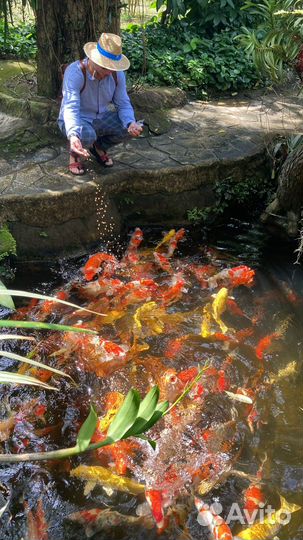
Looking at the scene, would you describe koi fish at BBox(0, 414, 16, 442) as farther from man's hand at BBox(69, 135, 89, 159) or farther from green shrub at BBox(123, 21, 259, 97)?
green shrub at BBox(123, 21, 259, 97)

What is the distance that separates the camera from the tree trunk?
19.0ft

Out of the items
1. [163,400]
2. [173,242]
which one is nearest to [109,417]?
[163,400]

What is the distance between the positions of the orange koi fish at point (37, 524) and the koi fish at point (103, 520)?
14cm

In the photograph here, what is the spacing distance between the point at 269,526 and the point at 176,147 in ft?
14.5

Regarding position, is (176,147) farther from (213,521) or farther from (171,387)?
(213,521)

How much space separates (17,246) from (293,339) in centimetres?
266

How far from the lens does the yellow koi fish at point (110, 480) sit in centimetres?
302

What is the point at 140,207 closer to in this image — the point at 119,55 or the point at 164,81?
the point at 119,55

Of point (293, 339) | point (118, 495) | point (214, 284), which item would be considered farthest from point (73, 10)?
point (118, 495)

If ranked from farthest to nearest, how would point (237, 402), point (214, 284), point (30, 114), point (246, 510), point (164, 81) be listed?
point (164, 81), point (30, 114), point (214, 284), point (237, 402), point (246, 510)

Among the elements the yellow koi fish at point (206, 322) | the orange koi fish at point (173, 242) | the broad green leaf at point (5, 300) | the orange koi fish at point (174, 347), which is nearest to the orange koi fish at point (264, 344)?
the yellow koi fish at point (206, 322)

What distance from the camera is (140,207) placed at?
5746 mm

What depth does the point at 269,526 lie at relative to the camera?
2842mm

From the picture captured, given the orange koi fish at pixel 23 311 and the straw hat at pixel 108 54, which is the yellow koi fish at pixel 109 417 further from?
the straw hat at pixel 108 54
